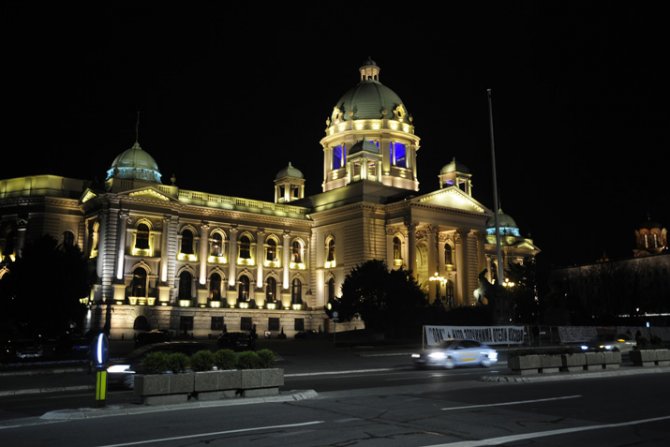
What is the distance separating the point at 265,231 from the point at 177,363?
60.5 metres

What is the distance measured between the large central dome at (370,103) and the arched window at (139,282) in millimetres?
35396

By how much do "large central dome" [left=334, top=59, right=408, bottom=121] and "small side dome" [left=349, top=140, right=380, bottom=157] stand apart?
6810 mm

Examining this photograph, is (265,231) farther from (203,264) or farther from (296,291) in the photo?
(203,264)

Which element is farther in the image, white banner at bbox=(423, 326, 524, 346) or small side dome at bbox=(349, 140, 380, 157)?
small side dome at bbox=(349, 140, 380, 157)

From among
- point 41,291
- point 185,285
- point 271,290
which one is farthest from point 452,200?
point 41,291

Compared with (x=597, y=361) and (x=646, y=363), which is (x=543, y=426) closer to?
(x=597, y=361)

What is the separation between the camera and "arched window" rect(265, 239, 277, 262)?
7712 centimetres

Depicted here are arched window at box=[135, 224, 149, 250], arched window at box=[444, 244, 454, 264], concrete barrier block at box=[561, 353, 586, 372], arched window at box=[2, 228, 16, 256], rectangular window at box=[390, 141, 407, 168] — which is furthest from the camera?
rectangular window at box=[390, 141, 407, 168]

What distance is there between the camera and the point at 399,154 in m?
86.9

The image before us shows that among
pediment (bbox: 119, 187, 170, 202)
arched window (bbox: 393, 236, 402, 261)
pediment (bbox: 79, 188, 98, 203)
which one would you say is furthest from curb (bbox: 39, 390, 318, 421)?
arched window (bbox: 393, 236, 402, 261)

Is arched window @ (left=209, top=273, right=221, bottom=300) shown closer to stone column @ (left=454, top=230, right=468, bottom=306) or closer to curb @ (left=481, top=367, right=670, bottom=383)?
stone column @ (left=454, top=230, right=468, bottom=306)

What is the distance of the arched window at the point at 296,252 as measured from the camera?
78938 millimetres

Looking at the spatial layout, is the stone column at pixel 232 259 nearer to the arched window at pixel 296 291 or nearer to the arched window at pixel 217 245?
the arched window at pixel 217 245

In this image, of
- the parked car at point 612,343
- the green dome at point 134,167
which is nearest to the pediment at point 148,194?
the green dome at point 134,167
